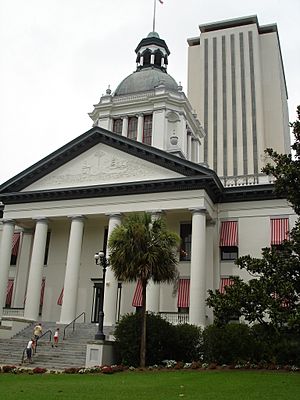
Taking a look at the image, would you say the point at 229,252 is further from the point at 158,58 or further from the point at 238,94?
the point at 238,94

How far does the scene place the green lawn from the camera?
12.0 metres

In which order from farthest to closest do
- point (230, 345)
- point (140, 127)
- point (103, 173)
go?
point (140, 127), point (103, 173), point (230, 345)

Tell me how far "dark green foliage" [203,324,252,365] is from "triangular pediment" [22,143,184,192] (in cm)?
1106

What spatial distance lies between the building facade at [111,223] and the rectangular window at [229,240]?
6 centimetres

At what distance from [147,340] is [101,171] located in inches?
536

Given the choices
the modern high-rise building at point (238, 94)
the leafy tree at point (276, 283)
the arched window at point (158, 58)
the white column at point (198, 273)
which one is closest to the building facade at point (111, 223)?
the white column at point (198, 273)

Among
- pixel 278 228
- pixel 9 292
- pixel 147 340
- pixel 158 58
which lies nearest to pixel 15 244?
pixel 9 292

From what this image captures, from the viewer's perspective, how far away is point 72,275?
30.8 m

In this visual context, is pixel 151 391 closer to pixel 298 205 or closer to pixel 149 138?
pixel 298 205

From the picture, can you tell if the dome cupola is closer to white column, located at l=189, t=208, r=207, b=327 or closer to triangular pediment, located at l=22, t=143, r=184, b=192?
triangular pediment, located at l=22, t=143, r=184, b=192

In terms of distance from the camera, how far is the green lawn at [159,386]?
12.0 m

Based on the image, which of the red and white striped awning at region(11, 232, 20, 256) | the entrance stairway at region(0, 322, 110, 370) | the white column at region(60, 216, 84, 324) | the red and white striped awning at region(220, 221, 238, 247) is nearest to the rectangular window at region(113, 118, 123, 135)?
the red and white striped awning at region(11, 232, 20, 256)

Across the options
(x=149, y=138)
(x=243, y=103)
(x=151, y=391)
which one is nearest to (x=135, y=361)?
(x=151, y=391)

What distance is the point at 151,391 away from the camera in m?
13.0
